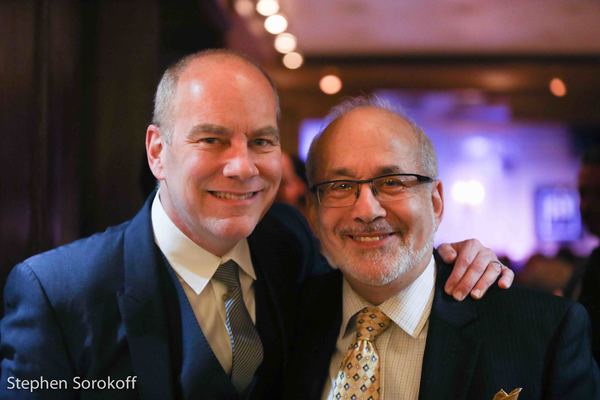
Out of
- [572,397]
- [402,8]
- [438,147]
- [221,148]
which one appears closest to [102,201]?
[221,148]

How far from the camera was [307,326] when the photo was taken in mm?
1842

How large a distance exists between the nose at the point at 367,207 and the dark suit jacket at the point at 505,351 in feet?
0.95

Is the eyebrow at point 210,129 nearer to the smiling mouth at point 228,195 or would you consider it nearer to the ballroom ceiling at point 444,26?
the smiling mouth at point 228,195

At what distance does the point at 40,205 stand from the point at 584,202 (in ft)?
7.44

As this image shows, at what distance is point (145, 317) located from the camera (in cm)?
158

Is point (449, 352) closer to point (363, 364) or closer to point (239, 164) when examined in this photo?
point (363, 364)

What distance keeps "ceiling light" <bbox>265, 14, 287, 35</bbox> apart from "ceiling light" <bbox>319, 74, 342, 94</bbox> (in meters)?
1.14

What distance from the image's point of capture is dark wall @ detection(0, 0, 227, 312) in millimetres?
2107

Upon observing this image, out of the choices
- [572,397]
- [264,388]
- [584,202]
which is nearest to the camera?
[572,397]

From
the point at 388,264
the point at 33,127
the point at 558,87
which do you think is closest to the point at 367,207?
the point at 388,264

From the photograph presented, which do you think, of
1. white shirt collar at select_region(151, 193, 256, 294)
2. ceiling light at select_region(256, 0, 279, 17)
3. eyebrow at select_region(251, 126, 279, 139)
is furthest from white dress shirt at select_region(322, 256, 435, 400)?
ceiling light at select_region(256, 0, 279, 17)

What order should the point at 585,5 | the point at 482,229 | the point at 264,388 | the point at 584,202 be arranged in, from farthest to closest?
the point at 482,229
the point at 585,5
the point at 584,202
the point at 264,388

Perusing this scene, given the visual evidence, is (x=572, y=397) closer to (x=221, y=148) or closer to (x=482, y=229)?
(x=221, y=148)

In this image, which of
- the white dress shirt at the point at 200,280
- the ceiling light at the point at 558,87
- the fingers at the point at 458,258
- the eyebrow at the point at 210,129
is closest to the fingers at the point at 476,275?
the fingers at the point at 458,258
